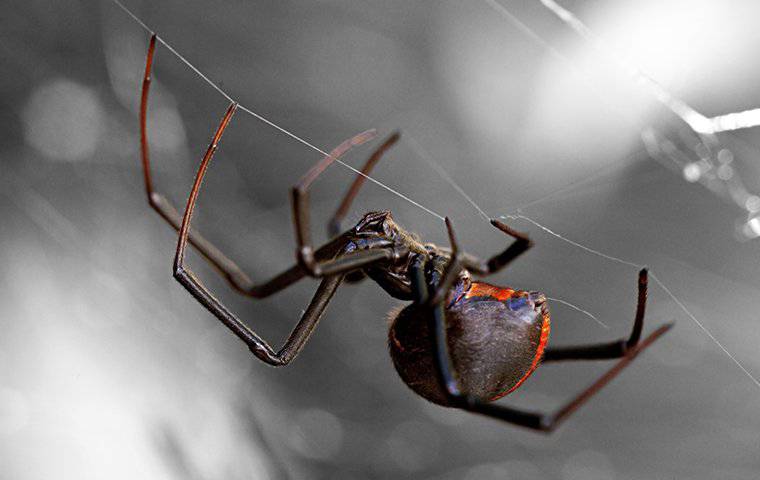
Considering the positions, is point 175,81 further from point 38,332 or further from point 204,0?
point 38,332

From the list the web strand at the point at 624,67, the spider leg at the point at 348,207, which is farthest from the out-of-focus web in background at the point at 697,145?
the spider leg at the point at 348,207

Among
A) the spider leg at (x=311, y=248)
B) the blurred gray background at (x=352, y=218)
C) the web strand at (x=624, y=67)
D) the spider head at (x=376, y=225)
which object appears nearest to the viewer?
the spider leg at (x=311, y=248)

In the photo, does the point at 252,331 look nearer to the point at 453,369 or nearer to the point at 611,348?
the point at 453,369

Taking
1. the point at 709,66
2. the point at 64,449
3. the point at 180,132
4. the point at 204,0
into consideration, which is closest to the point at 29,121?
the point at 180,132

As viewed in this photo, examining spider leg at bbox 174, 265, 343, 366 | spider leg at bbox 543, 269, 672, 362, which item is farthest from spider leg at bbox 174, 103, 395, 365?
spider leg at bbox 543, 269, 672, 362

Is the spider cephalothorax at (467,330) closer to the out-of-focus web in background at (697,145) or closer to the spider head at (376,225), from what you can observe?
the spider head at (376,225)

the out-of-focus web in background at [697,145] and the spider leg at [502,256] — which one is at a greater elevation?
the out-of-focus web in background at [697,145]

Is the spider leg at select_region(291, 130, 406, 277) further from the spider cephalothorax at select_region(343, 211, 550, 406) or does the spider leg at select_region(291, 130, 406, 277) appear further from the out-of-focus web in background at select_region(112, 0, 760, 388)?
the out-of-focus web in background at select_region(112, 0, 760, 388)
